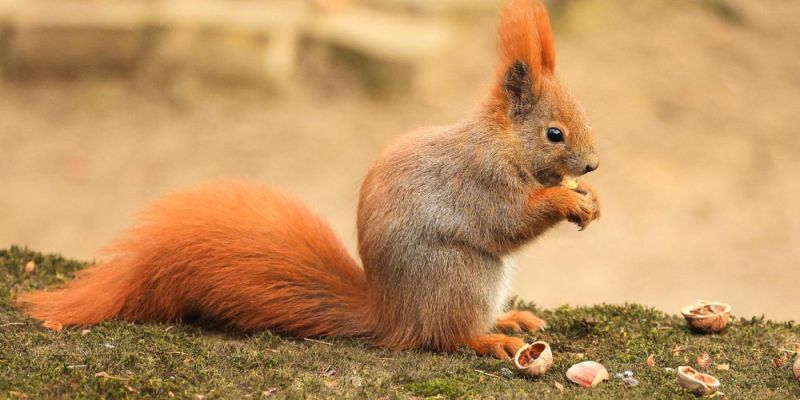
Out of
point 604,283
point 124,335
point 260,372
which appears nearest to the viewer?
point 260,372

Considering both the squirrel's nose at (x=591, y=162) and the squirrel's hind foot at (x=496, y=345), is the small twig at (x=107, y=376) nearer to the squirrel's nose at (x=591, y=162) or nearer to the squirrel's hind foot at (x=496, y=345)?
the squirrel's hind foot at (x=496, y=345)

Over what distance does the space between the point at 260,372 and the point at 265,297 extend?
0.33 meters

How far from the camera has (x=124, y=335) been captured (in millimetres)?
2459

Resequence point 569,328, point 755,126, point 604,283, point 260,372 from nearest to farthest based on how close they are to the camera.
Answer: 1. point 260,372
2. point 569,328
3. point 604,283
4. point 755,126

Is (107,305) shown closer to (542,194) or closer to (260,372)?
(260,372)

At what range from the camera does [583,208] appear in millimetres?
2453

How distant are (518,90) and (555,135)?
0.47ft

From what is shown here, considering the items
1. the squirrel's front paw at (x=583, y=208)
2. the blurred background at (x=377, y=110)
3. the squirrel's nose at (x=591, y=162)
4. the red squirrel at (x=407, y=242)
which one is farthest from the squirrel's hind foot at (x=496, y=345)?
the blurred background at (x=377, y=110)

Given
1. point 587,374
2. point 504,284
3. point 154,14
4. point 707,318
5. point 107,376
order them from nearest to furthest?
point 107,376
point 587,374
point 504,284
point 707,318
point 154,14

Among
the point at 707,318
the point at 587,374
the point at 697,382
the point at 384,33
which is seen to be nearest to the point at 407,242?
the point at 587,374

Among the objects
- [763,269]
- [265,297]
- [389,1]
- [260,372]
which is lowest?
[260,372]

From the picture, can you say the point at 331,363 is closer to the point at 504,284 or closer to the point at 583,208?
the point at 504,284

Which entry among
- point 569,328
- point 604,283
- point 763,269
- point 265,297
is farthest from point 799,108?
point 265,297

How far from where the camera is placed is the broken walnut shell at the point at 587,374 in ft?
7.48
